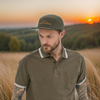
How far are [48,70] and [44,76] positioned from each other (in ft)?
0.25

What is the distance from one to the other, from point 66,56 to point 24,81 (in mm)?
522

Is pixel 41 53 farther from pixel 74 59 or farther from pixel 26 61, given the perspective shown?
pixel 74 59

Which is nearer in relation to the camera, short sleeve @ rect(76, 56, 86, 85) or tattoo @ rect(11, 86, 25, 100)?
tattoo @ rect(11, 86, 25, 100)

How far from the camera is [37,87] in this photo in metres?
1.26

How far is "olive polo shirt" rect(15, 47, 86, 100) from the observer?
1.24 metres

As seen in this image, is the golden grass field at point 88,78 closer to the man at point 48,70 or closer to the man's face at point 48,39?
the man at point 48,70

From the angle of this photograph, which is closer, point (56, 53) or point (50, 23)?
point (50, 23)

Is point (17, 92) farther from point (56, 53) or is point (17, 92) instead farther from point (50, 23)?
point (50, 23)

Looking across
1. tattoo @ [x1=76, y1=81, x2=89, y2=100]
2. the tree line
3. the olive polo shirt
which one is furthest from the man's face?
the tree line

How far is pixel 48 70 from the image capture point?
1245mm

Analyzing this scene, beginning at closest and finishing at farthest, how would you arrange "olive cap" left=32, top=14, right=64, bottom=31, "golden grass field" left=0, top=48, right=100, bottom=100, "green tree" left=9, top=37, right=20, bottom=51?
1. "olive cap" left=32, top=14, right=64, bottom=31
2. "golden grass field" left=0, top=48, right=100, bottom=100
3. "green tree" left=9, top=37, right=20, bottom=51

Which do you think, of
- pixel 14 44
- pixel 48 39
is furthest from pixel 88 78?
pixel 14 44

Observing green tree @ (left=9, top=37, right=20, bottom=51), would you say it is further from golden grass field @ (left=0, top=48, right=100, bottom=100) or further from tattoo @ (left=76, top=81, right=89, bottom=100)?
A: tattoo @ (left=76, top=81, right=89, bottom=100)

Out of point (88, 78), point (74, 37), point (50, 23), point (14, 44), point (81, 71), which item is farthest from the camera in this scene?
point (14, 44)
